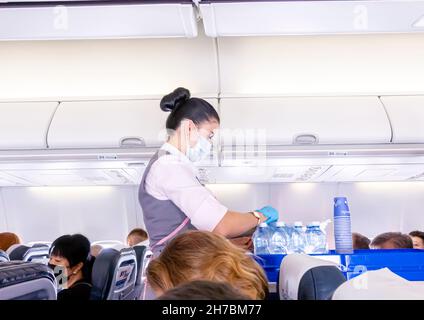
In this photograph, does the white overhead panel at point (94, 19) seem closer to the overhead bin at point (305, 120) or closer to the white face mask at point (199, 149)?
the white face mask at point (199, 149)

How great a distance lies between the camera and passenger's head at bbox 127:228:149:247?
19.9ft

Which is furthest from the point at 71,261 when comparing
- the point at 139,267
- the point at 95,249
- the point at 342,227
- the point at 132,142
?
the point at 95,249

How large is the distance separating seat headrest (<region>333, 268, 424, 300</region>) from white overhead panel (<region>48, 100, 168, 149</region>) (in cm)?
311

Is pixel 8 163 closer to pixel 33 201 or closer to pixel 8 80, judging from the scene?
pixel 8 80

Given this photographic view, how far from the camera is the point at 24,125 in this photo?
4.09 m

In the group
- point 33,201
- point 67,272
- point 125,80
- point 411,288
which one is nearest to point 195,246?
point 411,288

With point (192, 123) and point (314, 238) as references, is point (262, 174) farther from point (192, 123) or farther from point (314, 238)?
point (192, 123)

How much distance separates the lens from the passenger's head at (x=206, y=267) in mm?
1300

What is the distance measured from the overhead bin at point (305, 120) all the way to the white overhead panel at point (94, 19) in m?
1.30

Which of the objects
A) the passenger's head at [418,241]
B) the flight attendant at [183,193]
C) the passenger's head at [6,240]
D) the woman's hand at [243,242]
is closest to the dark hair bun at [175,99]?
the flight attendant at [183,193]

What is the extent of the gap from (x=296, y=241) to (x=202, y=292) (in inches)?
89.7

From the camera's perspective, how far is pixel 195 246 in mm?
1337

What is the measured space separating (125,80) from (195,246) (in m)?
3.13

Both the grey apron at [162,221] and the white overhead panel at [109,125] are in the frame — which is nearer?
the grey apron at [162,221]
